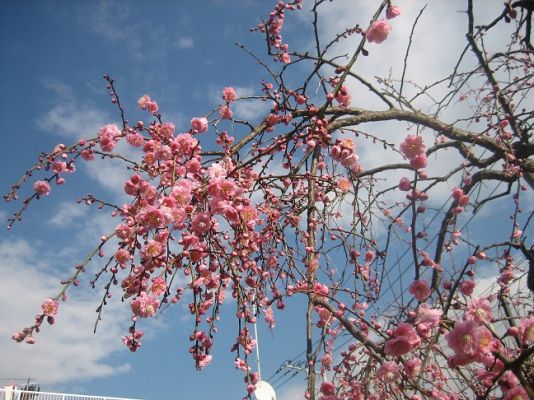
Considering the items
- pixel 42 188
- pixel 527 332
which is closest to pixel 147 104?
pixel 42 188

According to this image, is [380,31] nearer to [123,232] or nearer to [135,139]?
[135,139]

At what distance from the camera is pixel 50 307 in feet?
6.21

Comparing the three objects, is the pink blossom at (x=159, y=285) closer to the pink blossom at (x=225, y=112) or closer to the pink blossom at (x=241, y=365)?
the pink blossom at (x=241, y=365)

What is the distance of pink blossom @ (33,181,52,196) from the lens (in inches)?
97.3

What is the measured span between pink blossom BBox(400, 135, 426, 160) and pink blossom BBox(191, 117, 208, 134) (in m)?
1.15

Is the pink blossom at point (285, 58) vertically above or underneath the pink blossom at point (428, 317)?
above

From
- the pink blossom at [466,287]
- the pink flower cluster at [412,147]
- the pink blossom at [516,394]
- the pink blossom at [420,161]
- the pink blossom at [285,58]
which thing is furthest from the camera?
the pink blossom at [285,58]

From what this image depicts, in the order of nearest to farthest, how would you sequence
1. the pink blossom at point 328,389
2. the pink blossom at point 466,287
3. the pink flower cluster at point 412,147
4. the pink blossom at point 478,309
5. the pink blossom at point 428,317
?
the pink blossom at point 478,309 < the pink blossom at point 428,317 < the pink blossom at point 466,287 < the pink blossom at point 328,389 < the pink flower cluster at point 412,147

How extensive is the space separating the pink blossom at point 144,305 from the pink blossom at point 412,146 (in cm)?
158

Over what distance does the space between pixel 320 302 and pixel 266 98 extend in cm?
165

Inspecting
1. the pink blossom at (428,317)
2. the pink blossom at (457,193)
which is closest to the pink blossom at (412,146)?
the pink blossom at (457,193)

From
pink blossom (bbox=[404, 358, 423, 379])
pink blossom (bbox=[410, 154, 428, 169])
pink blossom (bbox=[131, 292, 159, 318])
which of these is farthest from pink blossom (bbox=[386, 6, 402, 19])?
pink blossom (bbox=[131, 292, 159, 318])

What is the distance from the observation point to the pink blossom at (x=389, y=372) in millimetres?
1732

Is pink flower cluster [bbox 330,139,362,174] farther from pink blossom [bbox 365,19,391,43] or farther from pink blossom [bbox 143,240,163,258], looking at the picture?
pink blossom [bbox 143,240,163,258]
